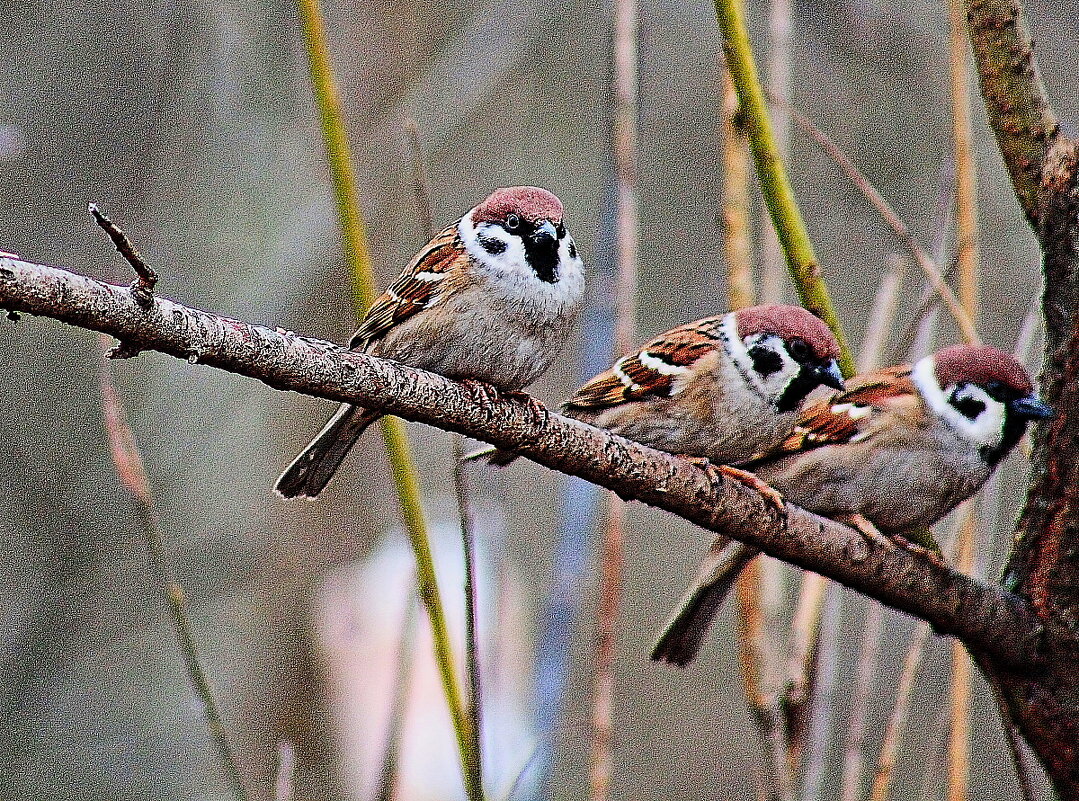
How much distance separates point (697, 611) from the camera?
8.11 feet

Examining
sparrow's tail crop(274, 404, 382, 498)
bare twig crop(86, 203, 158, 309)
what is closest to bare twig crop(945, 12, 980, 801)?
sparrow's tail crop(274, 404, 382, 498)

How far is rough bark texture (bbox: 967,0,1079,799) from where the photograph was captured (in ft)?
6.54

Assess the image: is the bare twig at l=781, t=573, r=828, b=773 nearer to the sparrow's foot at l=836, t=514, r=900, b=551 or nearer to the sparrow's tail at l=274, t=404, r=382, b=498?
the sparrow's foot at l=836, t=514, r=900, b=551

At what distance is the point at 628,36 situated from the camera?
2.06 m

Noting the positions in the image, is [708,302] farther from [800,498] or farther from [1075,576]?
[1075,576]

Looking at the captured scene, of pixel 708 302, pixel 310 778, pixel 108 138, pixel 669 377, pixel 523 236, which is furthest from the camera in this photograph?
pixel 310 778

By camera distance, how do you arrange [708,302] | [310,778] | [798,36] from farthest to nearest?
1. [310,778]
2. [708,302]
3. [798,36]

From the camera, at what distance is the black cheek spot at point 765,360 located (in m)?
2.37

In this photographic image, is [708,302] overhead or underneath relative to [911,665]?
overhead

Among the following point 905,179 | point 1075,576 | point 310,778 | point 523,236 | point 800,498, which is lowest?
point 310,778

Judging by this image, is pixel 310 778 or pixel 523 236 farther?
pixel 310 778

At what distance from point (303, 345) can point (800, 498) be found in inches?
57.4

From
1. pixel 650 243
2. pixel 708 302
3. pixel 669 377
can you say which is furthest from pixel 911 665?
pixel 650 243

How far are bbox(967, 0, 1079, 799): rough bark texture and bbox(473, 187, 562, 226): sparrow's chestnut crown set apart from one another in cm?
79
